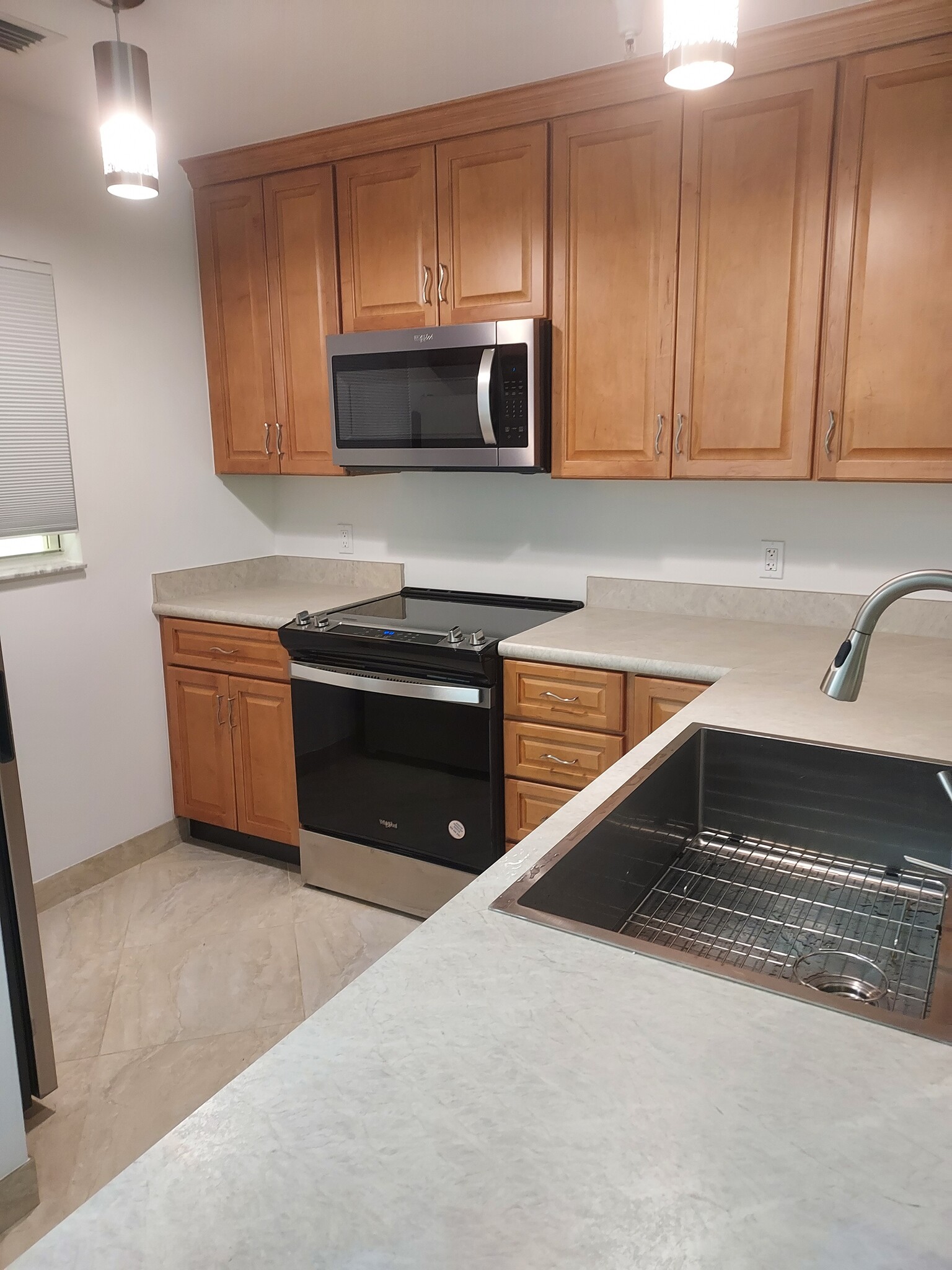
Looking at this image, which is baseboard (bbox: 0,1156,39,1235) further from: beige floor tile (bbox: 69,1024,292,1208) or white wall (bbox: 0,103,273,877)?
white wall (bbox: 0,103,273,877)

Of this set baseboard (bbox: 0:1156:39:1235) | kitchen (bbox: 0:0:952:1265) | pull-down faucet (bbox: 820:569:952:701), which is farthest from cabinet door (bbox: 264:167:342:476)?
pull-down faucet (bbox: 820:569:952:701)

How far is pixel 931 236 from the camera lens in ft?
6.95

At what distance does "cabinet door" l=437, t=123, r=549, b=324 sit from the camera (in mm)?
2605

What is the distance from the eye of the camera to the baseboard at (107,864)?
2.99 m

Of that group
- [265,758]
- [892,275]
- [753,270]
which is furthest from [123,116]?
[265,758]

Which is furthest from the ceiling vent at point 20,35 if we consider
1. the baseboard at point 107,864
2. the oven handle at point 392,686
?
the baseboard at point 107,864

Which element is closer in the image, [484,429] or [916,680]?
[916,680]

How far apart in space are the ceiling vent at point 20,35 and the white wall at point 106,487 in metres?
0.49

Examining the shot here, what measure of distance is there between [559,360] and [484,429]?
301 mm

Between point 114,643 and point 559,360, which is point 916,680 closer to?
point 559,360

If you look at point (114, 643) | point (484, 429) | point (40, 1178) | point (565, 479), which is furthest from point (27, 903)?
point (565, 479)

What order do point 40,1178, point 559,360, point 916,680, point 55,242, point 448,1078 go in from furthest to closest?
point 55,242
point 559,360
point 916,680
point 40,1178
point 448,1078

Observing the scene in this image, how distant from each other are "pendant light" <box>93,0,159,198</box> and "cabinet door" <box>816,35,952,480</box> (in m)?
1.62

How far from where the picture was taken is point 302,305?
3084 millimetres
